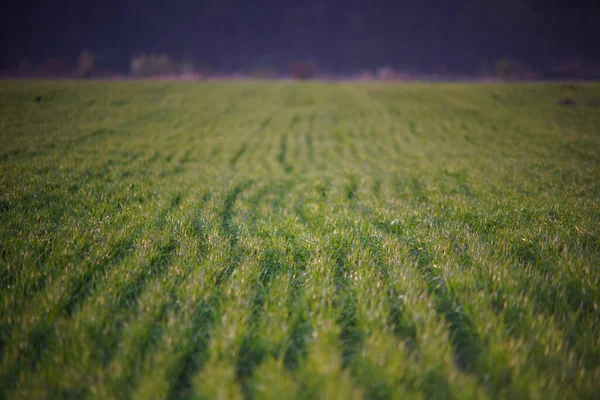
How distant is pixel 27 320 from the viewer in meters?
2.87

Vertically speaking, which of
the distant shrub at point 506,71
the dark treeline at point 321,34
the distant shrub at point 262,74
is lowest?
the distant shrub at point 506,71

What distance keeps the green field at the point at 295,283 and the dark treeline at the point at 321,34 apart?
144 meters

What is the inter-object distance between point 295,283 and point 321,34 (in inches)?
8995

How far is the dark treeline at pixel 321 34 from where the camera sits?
5453 inches

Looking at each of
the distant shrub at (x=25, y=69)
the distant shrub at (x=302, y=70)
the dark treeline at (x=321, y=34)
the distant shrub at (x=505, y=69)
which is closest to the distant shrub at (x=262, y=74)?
the distant shrub at (x=302, y=70)

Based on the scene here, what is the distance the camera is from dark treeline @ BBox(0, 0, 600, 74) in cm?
13850

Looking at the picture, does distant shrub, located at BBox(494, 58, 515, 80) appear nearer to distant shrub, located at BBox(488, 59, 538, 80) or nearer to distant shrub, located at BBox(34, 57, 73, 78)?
distant shrub, located at BBox(488, 59, 538, 80)

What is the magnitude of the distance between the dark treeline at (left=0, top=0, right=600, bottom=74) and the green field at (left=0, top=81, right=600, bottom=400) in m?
144

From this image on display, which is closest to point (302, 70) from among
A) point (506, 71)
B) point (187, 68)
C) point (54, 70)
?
point (187, 68)

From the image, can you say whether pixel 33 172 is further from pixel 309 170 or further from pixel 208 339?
pixel 309 170

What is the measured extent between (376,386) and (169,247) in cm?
410

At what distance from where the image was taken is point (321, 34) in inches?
7603

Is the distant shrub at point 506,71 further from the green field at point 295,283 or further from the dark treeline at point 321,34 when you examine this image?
the dark treeline at point 321,34

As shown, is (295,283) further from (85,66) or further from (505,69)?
(85,66)
